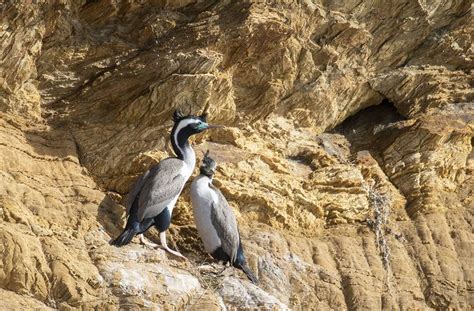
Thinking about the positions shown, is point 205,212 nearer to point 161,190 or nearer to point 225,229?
point 225,229

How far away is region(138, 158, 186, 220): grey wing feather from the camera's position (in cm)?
894

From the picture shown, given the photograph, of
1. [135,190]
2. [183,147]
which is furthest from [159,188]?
[183,147]

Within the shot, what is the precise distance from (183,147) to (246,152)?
1368mm

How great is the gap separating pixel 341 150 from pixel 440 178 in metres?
1.46

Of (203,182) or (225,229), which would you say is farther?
(203,182)

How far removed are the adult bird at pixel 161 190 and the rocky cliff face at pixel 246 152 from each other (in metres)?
0.25

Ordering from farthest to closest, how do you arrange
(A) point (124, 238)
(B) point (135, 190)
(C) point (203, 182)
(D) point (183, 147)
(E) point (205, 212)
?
(D) point (183, 147) → (C) point (203, 182) → (E) point (205, 212) → (B) point (135, 190) → (A) point (124, 238)

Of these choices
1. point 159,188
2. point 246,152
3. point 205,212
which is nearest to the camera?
point 159,188

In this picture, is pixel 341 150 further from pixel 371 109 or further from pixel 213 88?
pixel 213 88

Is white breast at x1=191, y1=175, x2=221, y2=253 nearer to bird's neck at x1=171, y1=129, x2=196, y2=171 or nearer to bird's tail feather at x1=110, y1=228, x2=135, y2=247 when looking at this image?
bird's neck at x1=171, y1=129, x2=196, y2=171

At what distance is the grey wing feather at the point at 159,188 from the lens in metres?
8.94

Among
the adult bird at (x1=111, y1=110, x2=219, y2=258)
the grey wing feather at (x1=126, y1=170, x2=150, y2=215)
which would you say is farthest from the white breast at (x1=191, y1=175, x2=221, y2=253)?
the grey wing feather at (x1=126, y1=170, x2=150, y2=215)

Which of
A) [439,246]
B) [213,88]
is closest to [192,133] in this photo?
[213,88]

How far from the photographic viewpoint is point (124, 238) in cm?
868
